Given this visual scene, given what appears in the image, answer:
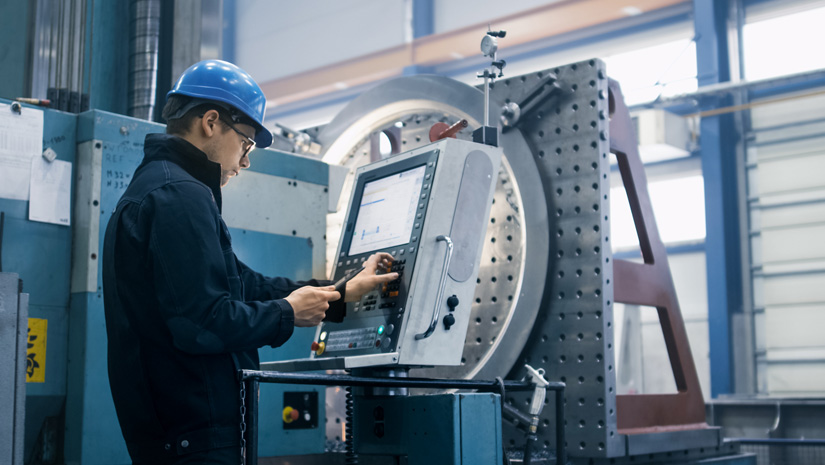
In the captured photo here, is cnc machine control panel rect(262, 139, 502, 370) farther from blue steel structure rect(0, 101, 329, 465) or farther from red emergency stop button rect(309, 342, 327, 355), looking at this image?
blue steel structure rect(0, 101, 329, 465)

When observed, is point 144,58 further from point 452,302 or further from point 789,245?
point 789,245

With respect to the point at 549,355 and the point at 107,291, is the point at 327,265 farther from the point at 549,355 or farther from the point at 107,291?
the point at 107,291

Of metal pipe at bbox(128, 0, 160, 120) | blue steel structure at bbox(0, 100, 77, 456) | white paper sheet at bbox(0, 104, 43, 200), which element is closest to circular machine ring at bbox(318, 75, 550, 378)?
metal pipe at bbox(128, 0, 160, 120)

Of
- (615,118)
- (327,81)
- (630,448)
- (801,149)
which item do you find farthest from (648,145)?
(630,448)

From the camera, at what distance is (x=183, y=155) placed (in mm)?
1464

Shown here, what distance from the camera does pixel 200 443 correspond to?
133 cm

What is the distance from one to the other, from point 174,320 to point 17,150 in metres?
0.81

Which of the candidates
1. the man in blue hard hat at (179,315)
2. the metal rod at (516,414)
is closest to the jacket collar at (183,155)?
the man in blue hard hat at (179,315)

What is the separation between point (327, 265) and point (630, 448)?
1067mm

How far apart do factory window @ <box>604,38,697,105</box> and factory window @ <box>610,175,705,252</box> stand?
70 cm

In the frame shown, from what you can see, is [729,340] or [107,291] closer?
[107,291]

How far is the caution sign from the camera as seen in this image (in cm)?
187

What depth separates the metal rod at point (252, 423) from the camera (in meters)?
1.27

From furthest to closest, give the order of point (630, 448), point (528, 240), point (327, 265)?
point (327, 265) → point (528, 240) → point (630, 448)
